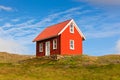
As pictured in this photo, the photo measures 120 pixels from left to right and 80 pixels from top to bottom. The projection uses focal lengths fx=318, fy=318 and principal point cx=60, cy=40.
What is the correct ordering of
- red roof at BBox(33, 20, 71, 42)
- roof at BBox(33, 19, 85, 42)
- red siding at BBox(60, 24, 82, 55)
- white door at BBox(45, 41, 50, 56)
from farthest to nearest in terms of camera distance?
white door at BBox(45, 41, 50, 56) → red roof at BBox(33, 20, 71, 42) → roof at BBox(33, 19, 85, 42) → red siding at BBox(60, 24, 82, 55)

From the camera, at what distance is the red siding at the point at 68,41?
5793 centimetres

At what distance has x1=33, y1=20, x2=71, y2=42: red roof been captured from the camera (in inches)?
2357

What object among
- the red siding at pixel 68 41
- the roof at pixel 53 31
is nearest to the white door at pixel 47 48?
the roof at pixel 53 31

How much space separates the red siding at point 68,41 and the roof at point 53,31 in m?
0.97

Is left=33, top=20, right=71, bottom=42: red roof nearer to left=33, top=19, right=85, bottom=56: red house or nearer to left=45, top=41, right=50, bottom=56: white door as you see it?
left=33, top=19, right=85, bottom=56: red house

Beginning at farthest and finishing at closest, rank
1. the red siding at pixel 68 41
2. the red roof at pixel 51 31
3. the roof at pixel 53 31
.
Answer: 1. the red roof at pixel 51 31
2. the roof at pixel 53 31
3. the red siding at pixel 68 41

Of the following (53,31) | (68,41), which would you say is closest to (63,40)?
(68,41)

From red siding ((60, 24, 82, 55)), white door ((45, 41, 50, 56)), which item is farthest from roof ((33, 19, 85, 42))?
white door ((45, 41, 50, 56))

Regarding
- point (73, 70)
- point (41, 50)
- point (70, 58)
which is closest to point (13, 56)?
point (41, 50)

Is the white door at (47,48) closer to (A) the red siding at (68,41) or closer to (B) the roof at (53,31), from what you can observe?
(B) the roof at (53,31)

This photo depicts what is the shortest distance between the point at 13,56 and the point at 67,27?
27157 mm

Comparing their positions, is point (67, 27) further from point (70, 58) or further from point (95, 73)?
point (95, 73)

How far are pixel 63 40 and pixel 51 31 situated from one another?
5.63 meters

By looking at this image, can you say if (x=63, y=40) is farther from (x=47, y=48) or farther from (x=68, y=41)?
(x=47, y=48)
